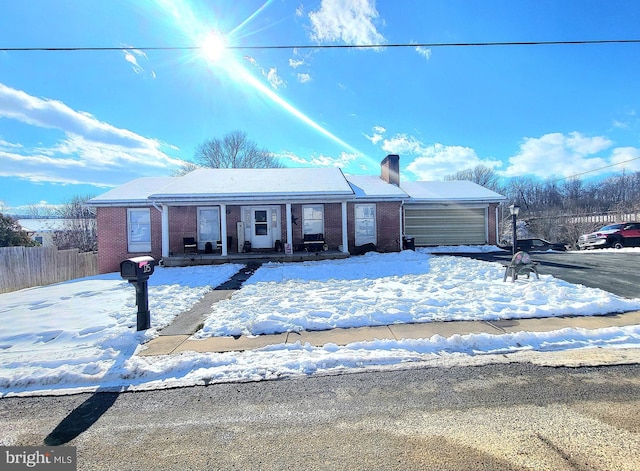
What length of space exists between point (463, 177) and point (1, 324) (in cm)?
5218

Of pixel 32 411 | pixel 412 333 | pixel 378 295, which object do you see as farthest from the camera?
pixel 378 295

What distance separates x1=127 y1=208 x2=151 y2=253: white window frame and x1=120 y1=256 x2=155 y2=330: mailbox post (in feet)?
33.4

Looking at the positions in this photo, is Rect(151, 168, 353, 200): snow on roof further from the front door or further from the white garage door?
the white garage door

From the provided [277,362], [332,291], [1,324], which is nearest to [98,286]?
[1,324]

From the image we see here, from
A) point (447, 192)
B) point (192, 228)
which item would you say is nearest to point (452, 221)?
point (447, 192)

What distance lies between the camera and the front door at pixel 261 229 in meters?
14.3

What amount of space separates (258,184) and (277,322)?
32.4 feet

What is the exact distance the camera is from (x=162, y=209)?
12953 millimetres

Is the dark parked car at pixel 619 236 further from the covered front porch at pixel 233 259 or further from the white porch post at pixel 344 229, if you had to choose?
the covered front porch at pixel 233 259

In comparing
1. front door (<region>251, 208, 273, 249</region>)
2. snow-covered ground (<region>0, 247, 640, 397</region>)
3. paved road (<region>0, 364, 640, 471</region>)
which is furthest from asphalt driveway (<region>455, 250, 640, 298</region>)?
front door (<region>251, 208, 273, 249</region>)

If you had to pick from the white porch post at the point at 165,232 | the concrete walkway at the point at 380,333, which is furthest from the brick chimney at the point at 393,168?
the concrete walkway at the point at 380,333

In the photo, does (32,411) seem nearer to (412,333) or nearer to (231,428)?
(231,428)

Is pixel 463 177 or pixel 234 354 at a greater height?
pixel 463 177

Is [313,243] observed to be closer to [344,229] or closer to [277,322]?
[344,229]
